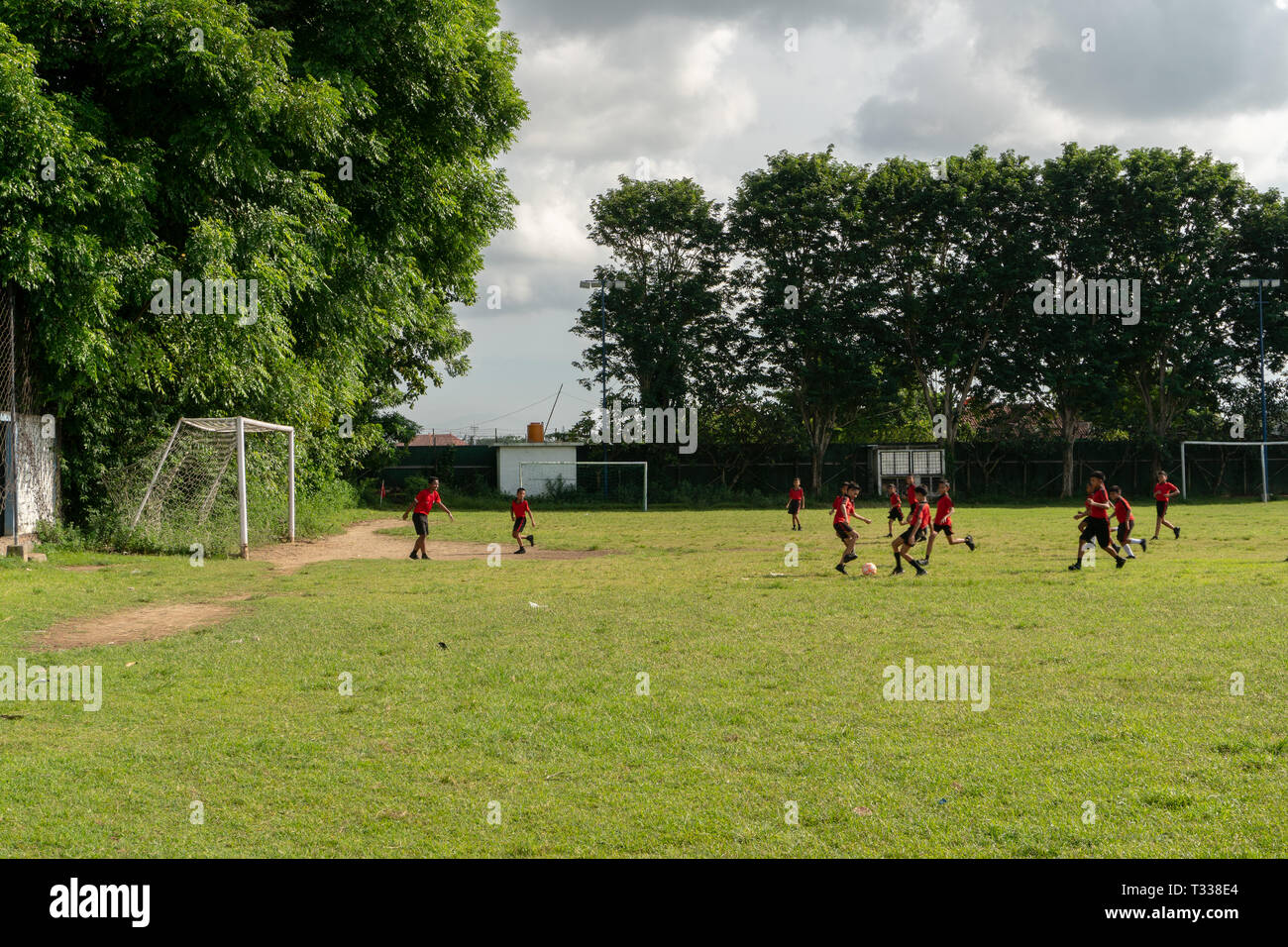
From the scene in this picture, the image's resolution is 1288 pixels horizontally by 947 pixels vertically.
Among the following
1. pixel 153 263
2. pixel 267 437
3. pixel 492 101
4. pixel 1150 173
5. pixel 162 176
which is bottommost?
pixel 267 437

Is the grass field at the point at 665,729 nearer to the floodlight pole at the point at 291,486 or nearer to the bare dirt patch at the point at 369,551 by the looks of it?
the bare dirt patch at the point at 369,551

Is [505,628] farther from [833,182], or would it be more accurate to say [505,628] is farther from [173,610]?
[833,182]

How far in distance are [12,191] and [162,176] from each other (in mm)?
3543

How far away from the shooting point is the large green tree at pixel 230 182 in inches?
669

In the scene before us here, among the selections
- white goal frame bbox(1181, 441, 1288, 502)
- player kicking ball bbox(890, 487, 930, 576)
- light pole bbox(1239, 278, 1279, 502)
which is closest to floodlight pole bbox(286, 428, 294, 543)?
player kicking ball bbox(890, 487, 930, 576)

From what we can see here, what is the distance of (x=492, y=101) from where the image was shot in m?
24.8

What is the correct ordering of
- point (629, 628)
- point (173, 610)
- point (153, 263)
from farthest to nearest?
point (153, 263) < point (173, 610) < point (629, 628)

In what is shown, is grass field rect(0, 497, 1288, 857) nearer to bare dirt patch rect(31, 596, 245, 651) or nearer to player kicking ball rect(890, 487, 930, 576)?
bare dirt patch rect(31, 596, 245, 651)

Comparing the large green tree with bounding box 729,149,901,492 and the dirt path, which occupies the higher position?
the large green tree with bounding box 729,149,901,492

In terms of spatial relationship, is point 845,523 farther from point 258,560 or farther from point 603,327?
point 603,327

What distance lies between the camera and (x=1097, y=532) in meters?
16.6

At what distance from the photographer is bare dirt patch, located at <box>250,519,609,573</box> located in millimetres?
20578

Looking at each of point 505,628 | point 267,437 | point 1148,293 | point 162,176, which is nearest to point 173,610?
point 505,628

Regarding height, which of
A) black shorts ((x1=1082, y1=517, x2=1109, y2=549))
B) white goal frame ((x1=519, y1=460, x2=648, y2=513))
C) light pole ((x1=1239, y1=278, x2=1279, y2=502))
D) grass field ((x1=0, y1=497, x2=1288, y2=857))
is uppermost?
light pole ((x1=1239, y1=278, x2=1279, y2=502))
